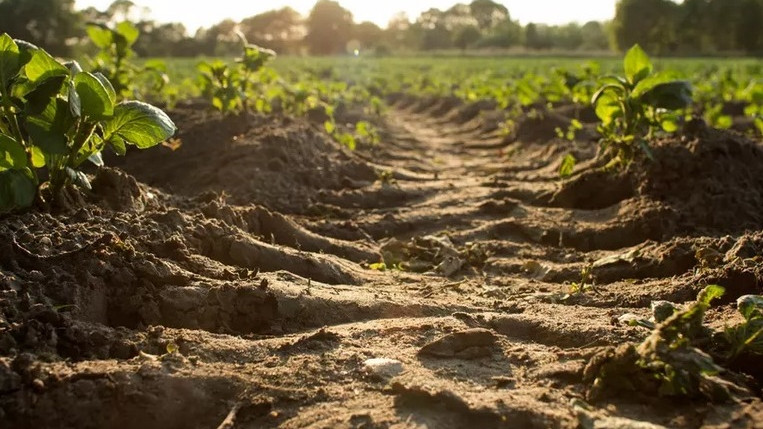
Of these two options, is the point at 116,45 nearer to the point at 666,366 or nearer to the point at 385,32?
the point at 666,366

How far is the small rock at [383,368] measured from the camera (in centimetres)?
220

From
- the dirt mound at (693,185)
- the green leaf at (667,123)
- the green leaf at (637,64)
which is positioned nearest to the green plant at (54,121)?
the dirt mound at (693,185)

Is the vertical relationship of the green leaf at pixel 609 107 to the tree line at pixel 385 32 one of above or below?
below

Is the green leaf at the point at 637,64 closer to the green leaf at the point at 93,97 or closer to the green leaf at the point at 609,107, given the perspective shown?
the green leaf at the point at 609,107

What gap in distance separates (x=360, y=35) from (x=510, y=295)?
78663 mm

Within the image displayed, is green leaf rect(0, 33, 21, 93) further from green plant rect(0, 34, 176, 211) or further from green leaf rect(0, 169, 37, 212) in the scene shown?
green leaf rect(0, 169, 37, 212)

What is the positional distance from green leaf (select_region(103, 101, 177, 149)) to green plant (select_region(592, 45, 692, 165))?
3.40 m

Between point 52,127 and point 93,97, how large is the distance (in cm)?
22

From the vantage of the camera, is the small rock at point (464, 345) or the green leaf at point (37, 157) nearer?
the small rock at point (464, 345)

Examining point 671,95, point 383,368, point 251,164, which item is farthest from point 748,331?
point 251,164

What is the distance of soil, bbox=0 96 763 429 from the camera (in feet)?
6.46

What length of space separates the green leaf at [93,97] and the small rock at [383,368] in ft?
5.15

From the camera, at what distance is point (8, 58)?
Result: 115 inches

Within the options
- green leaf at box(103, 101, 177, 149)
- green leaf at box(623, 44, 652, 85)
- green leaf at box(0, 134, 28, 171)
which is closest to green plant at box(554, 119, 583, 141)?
green leaf at box(623, 44, 652, 85)
